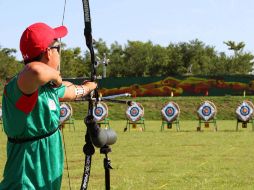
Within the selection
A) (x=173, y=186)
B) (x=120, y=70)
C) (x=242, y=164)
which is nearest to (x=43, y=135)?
(x=173, y=186)

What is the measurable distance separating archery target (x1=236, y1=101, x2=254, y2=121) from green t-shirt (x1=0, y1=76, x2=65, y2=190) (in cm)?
1849

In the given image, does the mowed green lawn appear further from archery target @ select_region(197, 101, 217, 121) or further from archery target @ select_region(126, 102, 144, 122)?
archery target @ select_region(126, 102, 144, 122)

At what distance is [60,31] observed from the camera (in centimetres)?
361

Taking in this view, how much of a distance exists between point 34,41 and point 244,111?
1901cm

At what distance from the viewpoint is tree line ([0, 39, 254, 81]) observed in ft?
257

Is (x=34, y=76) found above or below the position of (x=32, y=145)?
above

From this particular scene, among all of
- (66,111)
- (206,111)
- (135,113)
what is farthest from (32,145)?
(66,111)

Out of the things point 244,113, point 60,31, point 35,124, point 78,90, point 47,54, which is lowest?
point 244,113

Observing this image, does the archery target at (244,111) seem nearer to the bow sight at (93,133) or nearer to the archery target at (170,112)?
the archery target at (170,112)

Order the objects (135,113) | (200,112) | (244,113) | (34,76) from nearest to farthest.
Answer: (34,76), (244,113), (200,112), (135,113)

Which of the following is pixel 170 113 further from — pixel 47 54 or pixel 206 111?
pixel 47 54

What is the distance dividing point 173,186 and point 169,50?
77.7 m

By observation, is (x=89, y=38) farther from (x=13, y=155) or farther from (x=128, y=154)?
(x=128, y=154)

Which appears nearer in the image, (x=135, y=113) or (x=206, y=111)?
(x=206, y=111)
